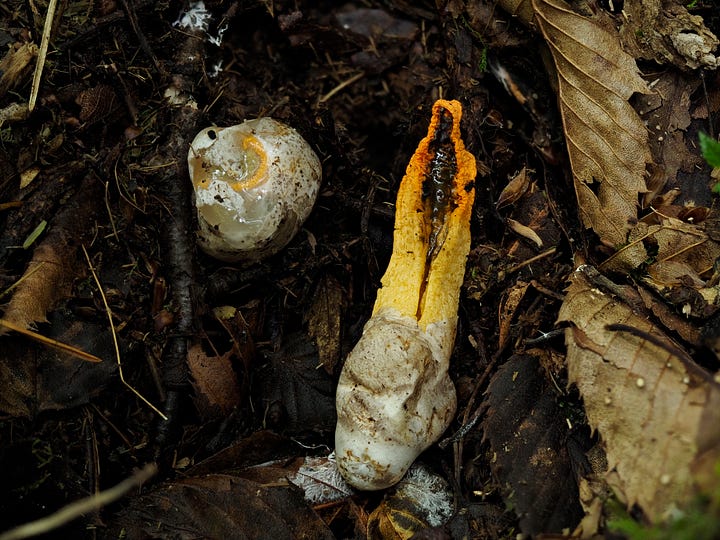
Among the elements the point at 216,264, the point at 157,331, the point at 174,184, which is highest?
the point at 174,184

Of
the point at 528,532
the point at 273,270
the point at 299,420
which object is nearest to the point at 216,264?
the point at 273,270

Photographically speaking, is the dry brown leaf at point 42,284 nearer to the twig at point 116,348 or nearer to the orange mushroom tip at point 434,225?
the twig at point 116,348

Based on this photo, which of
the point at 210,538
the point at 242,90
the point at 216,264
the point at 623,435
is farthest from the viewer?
the point at 242,90

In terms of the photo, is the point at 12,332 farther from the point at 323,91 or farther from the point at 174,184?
the point at 323,91

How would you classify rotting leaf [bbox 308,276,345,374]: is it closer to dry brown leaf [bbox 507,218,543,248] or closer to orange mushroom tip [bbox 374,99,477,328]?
orange mushroom tip [bbox 374,99,477,328]

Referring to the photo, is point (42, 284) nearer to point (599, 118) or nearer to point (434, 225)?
point (434, 225)

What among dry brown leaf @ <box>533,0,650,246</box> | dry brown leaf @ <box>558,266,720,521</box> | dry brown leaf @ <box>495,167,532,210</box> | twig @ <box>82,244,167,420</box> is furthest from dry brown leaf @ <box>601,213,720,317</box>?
twig @ <box>82,244,167,420</box>

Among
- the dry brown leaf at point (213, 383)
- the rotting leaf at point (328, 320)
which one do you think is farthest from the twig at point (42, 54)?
the rotting leaf at point (328, 320)

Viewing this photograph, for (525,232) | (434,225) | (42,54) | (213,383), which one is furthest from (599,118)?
(42,54)
